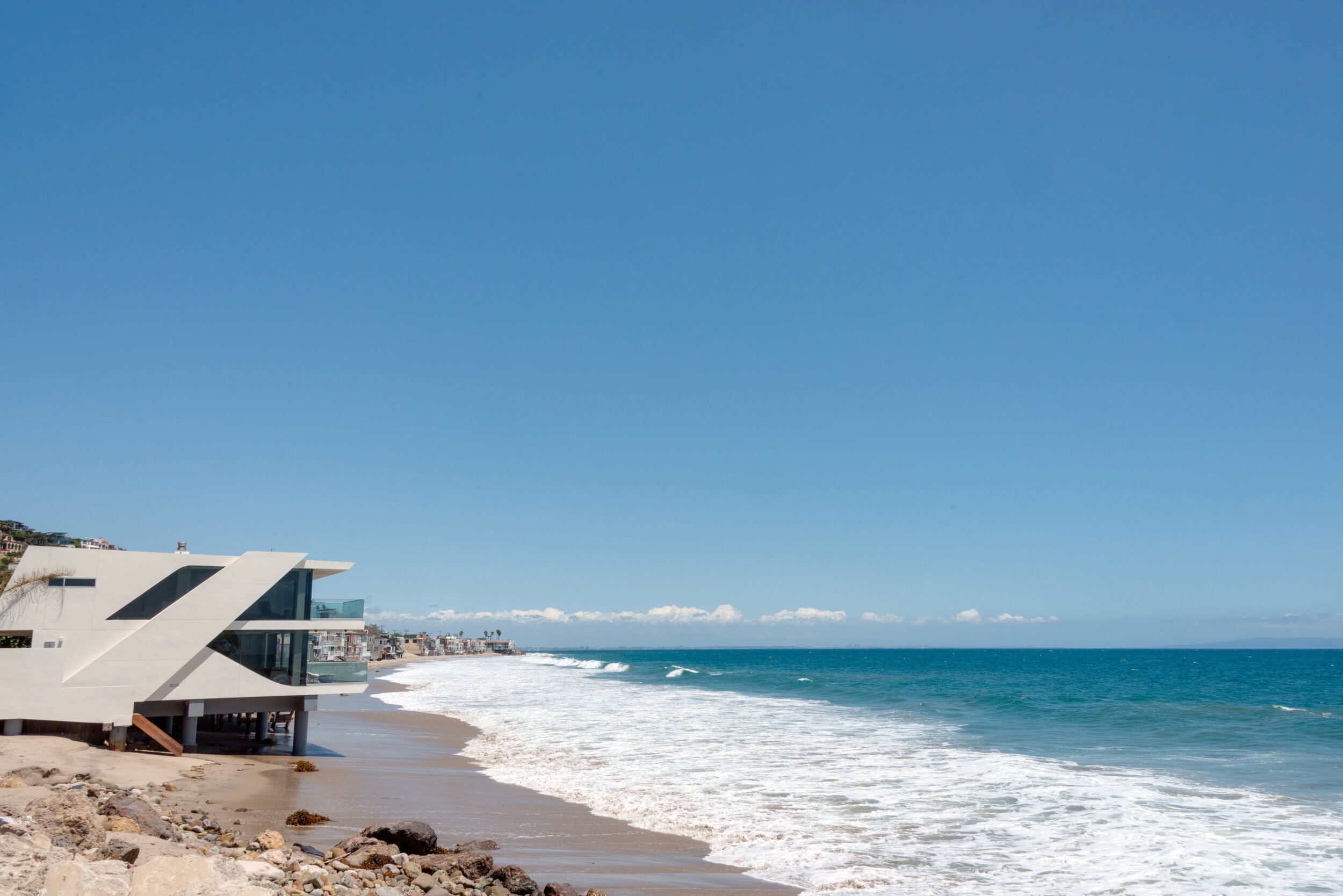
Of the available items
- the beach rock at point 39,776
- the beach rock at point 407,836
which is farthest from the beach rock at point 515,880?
the beach rock at point 39,776

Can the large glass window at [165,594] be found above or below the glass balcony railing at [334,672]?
above

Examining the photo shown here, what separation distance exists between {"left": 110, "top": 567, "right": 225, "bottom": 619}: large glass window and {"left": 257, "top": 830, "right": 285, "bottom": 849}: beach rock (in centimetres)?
966

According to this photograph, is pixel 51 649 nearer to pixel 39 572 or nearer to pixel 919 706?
pixel 39 572

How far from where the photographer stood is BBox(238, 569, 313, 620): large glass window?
20500 millimetres

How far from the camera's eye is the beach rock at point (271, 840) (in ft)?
37.7

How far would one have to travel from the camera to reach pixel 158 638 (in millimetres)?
19094

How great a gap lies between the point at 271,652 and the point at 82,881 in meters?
14.7

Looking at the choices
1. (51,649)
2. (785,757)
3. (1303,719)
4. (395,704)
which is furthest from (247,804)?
(1303,719)

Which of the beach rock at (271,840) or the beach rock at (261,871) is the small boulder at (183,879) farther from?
the beach rock at (271,840)

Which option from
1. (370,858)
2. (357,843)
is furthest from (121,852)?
(357,843)

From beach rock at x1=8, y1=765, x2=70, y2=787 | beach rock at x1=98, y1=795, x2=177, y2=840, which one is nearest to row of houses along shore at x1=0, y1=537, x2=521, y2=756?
beach rock at x1=8, y1=765, x2=70, y2=787

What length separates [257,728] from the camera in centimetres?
2319

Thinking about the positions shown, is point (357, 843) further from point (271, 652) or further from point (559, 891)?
point (271, 652)

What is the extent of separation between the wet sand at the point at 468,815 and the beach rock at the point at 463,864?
1026 mm
